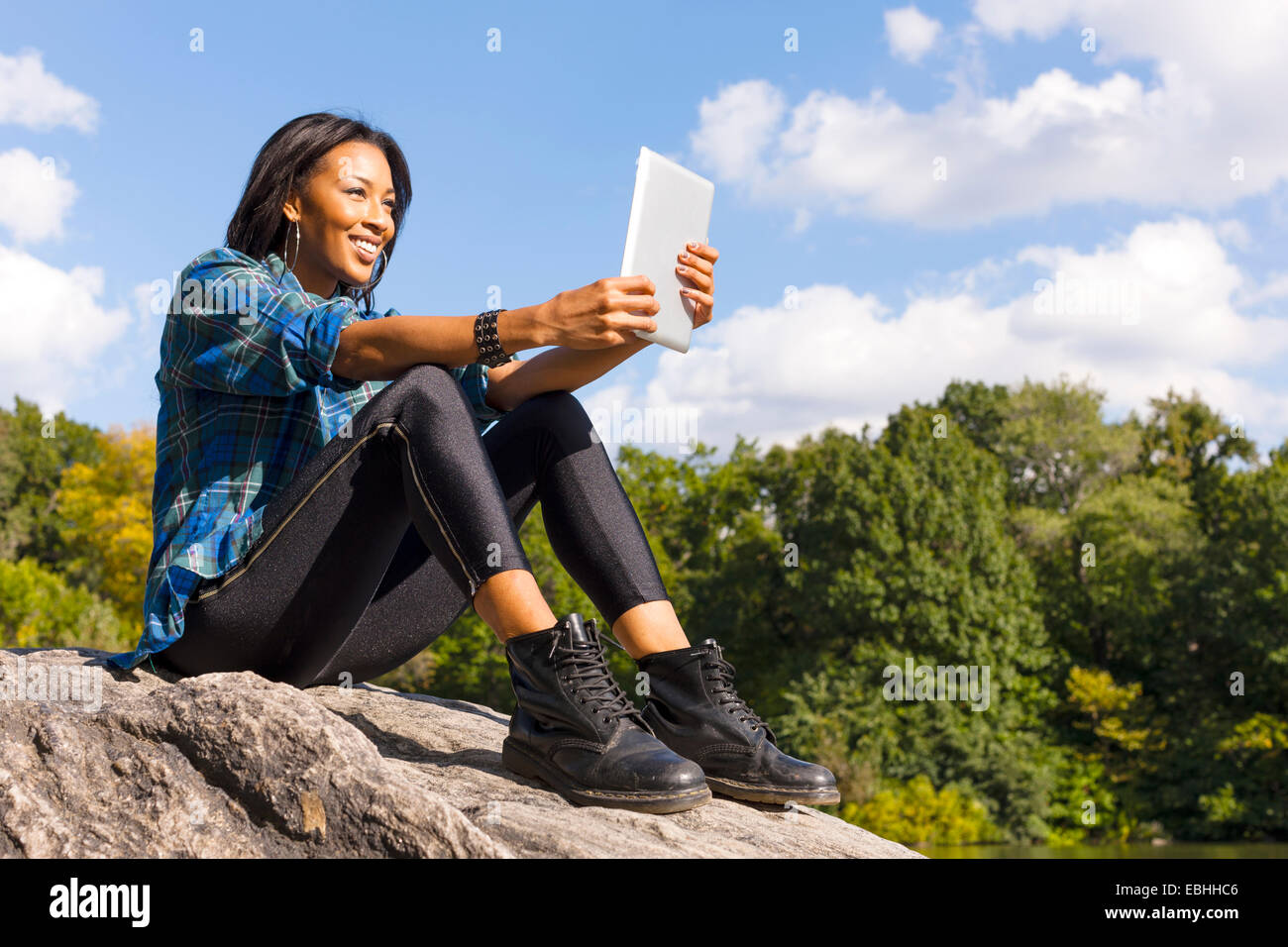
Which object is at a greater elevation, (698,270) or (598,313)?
(698,270)

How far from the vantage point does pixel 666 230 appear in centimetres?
300

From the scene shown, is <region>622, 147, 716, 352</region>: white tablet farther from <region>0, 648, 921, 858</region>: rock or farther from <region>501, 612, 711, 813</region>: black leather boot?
Result: <region>0, 648, 921, 858</region>: rock

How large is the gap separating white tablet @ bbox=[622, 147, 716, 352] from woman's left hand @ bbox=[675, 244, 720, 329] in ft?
0.05

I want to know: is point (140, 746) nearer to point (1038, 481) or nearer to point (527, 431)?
point (527, 431)

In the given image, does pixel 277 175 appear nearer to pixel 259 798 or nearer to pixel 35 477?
pixel 259 798

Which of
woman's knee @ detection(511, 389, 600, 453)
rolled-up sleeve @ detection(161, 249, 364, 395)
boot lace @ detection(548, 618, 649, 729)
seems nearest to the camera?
boot lace @ detection(548, 618, 649, 729)

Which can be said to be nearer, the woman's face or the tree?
the woman's face

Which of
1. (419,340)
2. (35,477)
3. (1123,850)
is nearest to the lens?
(419,340)

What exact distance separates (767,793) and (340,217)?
2.20 metres

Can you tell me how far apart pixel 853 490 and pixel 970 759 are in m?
6.41

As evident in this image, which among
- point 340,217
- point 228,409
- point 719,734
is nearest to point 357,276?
point 340,217

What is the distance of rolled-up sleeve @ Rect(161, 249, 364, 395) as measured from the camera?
2986mm

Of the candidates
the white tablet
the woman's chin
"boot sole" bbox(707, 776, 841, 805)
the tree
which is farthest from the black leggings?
the tree

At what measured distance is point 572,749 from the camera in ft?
9.00
